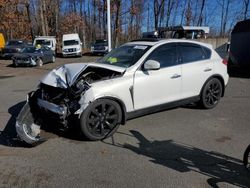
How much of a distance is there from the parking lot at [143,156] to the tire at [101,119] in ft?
0.49

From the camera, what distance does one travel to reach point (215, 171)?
13.8 feet

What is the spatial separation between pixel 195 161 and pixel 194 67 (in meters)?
2.83

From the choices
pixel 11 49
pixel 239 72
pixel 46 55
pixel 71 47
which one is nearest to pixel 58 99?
pixel 239 72

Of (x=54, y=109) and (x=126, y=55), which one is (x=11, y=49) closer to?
(x=126, y=55)

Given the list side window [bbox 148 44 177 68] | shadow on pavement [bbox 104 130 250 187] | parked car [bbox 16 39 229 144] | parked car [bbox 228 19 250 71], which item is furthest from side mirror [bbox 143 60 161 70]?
parked car [bbox 228 19 250 71]

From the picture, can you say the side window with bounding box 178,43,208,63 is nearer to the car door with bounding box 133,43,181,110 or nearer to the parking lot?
the car door with bounding box 133,43,181,110

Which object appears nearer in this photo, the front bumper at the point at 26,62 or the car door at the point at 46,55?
the front bumper at the point at 26,62

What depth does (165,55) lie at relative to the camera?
21.3ft

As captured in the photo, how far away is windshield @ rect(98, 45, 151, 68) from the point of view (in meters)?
6.19

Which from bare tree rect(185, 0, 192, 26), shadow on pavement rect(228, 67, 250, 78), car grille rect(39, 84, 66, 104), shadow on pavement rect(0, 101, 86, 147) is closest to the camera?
shadow on pavement rect(0, 101, 86, 147)

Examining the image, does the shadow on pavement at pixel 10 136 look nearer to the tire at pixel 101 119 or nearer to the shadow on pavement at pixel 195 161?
the tire at pixel 101 119

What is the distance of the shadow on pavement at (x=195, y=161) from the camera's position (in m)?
4.02

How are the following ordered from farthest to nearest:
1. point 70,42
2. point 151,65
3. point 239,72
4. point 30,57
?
point 70,42
point 30,57
point 239,72
point 151,65

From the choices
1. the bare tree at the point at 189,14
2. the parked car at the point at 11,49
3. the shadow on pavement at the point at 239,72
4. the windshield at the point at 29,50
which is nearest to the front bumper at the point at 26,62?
the windshield at the point at 29,50
